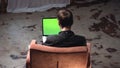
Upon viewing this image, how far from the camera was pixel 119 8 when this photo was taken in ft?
15.9

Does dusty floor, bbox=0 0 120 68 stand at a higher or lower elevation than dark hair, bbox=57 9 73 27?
lower

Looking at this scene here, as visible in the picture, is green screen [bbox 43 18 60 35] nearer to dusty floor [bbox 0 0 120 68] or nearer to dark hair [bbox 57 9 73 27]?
dark hair [bbox 57 9 73 27]

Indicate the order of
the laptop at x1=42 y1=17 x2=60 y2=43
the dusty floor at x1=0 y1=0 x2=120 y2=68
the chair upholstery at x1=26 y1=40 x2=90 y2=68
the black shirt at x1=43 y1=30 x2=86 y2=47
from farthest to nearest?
the dusty floor at x1=0 y1=0 x2=120 y2=68, the laptop at x1=42 y1=17 x2=60 y2=43, the black shirt at x1=43 y1=30 x2=86 y2=47, the chair upholstery at x1=26 y1=40 x2=90 y2=68

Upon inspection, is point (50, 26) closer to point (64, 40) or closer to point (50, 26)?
point (50, 26)

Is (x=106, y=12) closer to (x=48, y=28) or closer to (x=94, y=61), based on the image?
(x=94, y=61)

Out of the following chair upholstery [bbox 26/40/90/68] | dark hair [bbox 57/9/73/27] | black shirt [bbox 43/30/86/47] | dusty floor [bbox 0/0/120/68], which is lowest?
dusty floor [bbox 0/0/120/68]

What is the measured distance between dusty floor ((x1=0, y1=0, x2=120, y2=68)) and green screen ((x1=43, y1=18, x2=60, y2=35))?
750 millimetres

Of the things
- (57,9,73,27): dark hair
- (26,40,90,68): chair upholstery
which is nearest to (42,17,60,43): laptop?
(57,9,73,27): dark hair

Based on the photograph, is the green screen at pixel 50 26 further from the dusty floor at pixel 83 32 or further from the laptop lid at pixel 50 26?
the dusty floor at pixel 83 32

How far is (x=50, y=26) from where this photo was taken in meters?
2.67

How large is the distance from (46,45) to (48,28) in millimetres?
488

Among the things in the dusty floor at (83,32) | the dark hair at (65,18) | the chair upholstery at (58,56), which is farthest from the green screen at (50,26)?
the dusty floor at (83,32)

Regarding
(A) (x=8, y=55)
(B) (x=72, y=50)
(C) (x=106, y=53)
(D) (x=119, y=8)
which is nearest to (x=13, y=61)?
(A) (x=8, y=55)

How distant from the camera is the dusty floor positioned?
11.0ft
